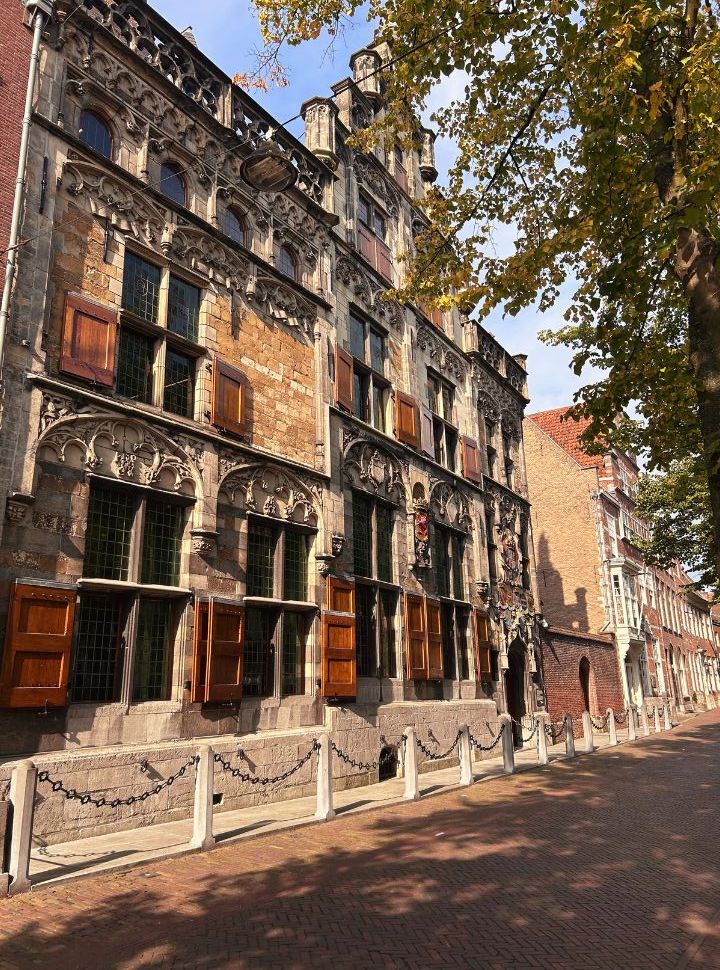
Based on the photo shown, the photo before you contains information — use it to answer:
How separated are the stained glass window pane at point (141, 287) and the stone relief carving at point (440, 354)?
9831 mm

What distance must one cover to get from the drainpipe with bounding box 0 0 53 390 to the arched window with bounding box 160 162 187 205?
8.11 feet

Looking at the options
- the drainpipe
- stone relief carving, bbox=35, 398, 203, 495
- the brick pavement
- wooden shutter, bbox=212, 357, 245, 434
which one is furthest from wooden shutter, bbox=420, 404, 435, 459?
the drainpipe

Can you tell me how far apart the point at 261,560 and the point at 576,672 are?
1875 centimetres

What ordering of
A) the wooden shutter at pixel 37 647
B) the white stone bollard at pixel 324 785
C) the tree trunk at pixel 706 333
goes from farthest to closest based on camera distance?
the white stone bollard at pixel 324 785
the wooden shutter at pixel 37 647
the tree trunk at pixel 706 333

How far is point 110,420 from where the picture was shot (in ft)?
32.4

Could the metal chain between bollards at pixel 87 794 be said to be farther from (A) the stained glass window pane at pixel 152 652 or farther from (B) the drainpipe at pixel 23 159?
(B) the drainpipe at pixel 23 159

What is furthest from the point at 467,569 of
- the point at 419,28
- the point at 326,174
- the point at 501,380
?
the point at 419,28

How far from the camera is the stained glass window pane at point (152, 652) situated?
32.7ft

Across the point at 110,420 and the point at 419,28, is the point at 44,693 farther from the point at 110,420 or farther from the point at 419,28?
the point at 419,28

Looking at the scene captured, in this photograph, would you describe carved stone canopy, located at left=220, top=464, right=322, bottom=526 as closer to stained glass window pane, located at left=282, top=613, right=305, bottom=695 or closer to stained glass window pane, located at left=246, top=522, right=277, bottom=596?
stained glass window pane, located at left=246, top=522, right=277, bottom=596

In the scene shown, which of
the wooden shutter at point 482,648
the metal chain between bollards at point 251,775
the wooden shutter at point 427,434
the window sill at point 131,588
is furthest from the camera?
the wooden shutter at point 482,648

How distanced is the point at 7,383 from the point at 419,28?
728 centimetres

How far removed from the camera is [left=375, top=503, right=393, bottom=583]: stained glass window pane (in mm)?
16016

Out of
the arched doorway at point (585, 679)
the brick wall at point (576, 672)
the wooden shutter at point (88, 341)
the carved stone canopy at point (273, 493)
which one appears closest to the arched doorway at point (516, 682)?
the brick wall at point (576, 672)
